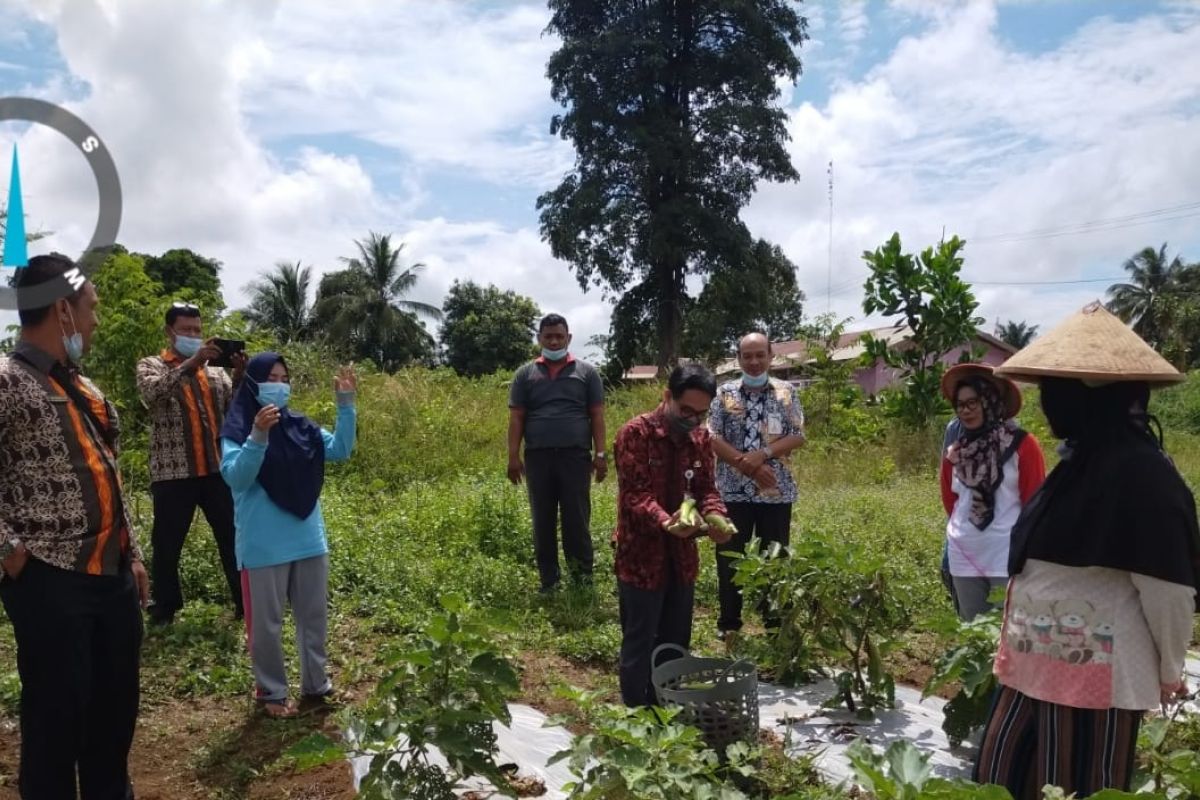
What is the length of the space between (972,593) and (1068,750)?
1.49 metres

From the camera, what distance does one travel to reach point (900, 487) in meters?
11.0

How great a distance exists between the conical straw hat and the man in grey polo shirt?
3.75m

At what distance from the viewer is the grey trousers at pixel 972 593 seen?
12.4 feet

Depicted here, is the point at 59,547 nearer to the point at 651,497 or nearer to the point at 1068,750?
the point at 651,497

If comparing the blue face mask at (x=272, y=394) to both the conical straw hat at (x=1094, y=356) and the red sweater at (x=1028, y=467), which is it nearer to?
the conical straw hat at (x=1094, y=356)

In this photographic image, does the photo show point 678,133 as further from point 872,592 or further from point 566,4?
point 872,592

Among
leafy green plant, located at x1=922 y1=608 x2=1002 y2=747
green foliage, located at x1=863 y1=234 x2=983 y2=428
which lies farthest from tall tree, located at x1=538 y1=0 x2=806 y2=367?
leafy green plant, located at x1=922 y1=608 x2=1002 y2=747

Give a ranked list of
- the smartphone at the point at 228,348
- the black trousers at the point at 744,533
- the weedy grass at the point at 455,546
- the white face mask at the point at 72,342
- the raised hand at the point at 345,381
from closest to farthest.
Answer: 1. the white face mask at the point at 72,342
2. the raised hand at the point at 345,381
3. the smartphone at the point at 228,348
4. the weedy grass at the point at 455,546
5. the black trousers at the point at 744,533

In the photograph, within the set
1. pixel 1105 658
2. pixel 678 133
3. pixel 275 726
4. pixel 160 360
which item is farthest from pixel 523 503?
pixel 678 133

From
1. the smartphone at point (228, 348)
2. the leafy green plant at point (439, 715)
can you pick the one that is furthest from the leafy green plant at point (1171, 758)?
the smartphone at point (228, 348)

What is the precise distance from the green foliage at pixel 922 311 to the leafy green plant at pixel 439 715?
37.2ft

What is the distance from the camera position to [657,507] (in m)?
3.41

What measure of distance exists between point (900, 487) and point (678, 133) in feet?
49.6

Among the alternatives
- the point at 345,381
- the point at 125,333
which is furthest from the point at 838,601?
the point at 125,333
